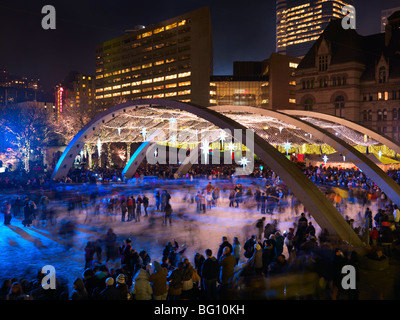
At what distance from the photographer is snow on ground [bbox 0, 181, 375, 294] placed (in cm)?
1062

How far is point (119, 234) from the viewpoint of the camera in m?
14.1

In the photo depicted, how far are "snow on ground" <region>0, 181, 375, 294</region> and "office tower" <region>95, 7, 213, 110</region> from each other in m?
82.5

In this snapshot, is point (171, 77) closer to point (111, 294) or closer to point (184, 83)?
point (184, 83)

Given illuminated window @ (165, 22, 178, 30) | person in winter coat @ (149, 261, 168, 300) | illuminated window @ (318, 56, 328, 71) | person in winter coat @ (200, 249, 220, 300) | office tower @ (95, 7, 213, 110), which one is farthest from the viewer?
illuminated window @ (165, 22, 178, 30)

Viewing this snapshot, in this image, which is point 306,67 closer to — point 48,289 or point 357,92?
point 357,92

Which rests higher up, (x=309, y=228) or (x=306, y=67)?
(x=306, y=67)

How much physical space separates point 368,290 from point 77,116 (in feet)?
158

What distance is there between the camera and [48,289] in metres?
6.81

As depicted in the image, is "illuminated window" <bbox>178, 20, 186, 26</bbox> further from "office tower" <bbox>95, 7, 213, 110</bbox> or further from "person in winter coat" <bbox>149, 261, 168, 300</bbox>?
"person in winter coat" <bbox>149, 261, 168, 300</bbox>

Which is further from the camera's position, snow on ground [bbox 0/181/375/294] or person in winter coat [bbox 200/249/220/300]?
snow on ground [bbox 0/181/375/294]

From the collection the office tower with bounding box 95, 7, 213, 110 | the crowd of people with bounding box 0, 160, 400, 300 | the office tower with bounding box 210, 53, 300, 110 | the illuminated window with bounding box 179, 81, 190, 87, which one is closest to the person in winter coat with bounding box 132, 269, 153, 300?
the crowd of people with bounding box 0, 160, 400, 300

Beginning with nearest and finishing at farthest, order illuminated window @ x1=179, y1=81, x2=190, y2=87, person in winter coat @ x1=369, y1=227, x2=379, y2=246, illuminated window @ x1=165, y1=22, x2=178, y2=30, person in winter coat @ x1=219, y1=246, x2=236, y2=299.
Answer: person in winter coat @ x1=219, y1=246, x2=236, y2=299 < person in winter coat @ x1=369, y1=227, x2=379, y2=246 < illuminated window @ x1=179, y1=81, x2=190, y2=87 < illuminated window @ x1=165, y1=22, x2=178, y2=30

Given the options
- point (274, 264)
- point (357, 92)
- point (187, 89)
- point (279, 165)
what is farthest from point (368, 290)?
point (187, 89)

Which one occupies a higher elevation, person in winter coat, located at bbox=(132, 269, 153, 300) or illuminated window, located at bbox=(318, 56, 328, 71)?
illuminated window, located at bbox=(318, 56, 328, 71)
